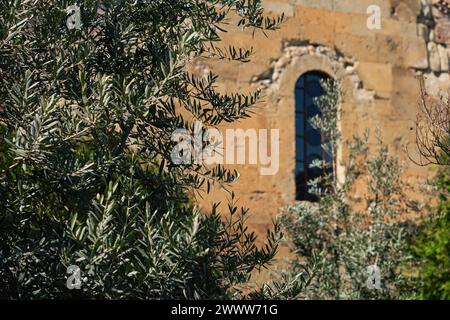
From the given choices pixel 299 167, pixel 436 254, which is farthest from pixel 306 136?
pixel 436 254

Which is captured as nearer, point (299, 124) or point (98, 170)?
point (98, 170)

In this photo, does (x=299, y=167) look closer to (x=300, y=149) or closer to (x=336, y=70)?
(x=300, y=149)

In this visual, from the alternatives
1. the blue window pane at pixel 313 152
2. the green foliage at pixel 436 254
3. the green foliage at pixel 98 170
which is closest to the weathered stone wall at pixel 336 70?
the blue window pane at pixel 313 152

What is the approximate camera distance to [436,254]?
30.3 ft

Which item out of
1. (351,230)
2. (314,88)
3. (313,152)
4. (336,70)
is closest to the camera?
(351,230)

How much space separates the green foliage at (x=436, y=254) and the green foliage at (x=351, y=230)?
21 cm

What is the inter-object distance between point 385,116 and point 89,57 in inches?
255

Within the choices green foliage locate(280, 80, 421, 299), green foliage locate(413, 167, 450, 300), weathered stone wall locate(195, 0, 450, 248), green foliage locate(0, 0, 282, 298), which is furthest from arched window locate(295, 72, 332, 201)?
green foliage locate(0, 0, 282, 298)

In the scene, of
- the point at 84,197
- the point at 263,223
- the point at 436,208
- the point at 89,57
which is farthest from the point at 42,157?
the point at 436,208

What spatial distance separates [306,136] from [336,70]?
35.5 inches

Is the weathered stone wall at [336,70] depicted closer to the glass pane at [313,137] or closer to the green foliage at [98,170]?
the glass pane at [313,137]

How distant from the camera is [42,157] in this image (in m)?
4.11

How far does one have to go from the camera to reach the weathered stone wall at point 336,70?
970 centimetres

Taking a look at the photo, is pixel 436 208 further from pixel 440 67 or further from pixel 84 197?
pixel 84 197
